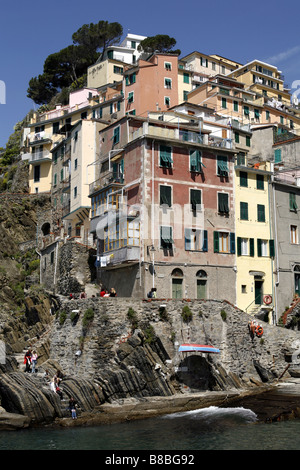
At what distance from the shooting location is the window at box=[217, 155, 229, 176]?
51656mm

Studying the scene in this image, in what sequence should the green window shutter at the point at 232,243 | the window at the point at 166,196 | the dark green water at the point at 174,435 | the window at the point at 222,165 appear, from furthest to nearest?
the window at the point at 222,165 → the green window shutter at the point at 232,243 → the window at the point at 166,196 → the dark green water at the point at 174,435

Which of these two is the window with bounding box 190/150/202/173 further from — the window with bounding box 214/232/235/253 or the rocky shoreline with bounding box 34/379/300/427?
the rocky shoreline with bounding box 34/379/300/427

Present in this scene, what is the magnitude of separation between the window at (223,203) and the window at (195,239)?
303cm

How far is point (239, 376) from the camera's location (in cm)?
4341

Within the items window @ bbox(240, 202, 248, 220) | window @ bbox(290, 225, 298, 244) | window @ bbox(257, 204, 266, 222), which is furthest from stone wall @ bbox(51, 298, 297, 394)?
window @ bbox(290, 225, 298, 244)

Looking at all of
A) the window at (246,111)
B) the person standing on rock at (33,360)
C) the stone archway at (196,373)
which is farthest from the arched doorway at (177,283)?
the window at (246,111)

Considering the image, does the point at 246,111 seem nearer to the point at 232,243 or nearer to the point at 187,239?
the point at 232,243

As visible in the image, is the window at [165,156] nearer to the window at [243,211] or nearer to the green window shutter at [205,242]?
the green window shutter at [205,242]

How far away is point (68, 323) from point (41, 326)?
8.21m

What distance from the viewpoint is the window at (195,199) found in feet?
162

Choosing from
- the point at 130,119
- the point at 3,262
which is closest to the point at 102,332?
the point at 130,119

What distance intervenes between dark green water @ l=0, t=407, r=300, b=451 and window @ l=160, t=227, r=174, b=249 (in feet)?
50.4

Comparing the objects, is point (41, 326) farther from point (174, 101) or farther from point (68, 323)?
point (174, 101)

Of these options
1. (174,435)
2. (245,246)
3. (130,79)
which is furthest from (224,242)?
(130,79)
